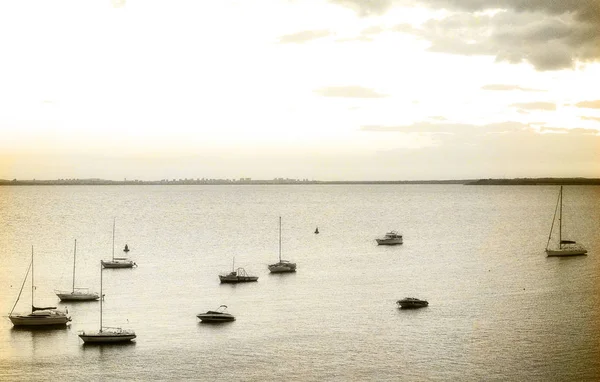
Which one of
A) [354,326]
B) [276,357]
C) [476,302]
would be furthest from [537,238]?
[276,357]

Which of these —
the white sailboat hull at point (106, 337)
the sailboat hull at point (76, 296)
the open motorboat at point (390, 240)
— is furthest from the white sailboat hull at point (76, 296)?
the open motorboat at point (390, 240)

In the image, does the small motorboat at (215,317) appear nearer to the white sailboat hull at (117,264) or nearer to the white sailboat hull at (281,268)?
the white sailboat hull at (281,268)

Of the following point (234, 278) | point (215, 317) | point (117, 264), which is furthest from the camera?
point (117, 264)

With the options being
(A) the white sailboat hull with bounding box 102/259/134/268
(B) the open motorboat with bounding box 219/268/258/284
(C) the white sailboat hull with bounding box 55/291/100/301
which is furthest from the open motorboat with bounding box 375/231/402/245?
(C) the white sailboat hull with bounding box 55/291/100/301

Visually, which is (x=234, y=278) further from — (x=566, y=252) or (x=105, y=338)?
(x=566, y=252)

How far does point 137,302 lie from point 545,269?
61.5 metres

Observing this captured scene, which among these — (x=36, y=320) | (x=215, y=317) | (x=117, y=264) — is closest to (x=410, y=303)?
(x=215, y=317)

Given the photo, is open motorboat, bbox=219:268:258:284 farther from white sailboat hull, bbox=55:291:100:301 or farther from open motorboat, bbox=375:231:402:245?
open motorboat, bbox=375:231:402:245

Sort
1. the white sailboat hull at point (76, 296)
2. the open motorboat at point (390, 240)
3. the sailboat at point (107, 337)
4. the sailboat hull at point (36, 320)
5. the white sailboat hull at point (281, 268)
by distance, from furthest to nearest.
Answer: the open motorboat at point (390, 240) < the white sailboat hull at point (281, 268) < the white sailboat hull at point (76, 296) < the sailboat hull at point (36, 320) < the sailboat at point (107, 337)

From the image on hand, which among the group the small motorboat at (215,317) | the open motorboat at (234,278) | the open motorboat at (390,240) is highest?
the open motorboat at (390,240)

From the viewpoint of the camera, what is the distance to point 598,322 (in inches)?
2867

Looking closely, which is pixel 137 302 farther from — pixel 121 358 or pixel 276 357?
pixel 276 357

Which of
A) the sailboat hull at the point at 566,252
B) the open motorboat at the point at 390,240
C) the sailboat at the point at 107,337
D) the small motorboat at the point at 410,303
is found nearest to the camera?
the sailboat at the point at 107,337

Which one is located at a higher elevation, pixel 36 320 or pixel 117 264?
pixel 117 264
